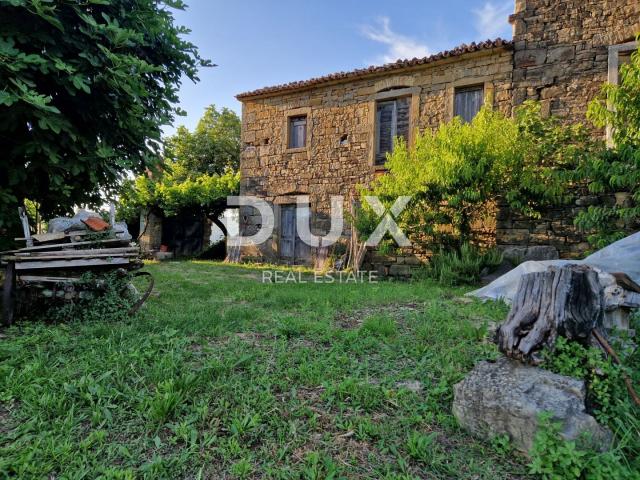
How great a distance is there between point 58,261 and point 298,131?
306 inches

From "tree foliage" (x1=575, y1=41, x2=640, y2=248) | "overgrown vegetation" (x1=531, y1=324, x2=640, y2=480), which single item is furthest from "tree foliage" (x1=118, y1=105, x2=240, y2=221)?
"overgrown vegetation" (x1=531, y1=324, x2=640, y2=480)

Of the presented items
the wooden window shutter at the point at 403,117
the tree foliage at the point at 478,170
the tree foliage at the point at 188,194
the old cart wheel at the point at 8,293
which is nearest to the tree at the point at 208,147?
the tree foliage at the point at 188,194

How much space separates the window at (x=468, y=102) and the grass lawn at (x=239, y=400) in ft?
19.9

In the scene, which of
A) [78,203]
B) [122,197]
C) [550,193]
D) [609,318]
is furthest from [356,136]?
[609,318]

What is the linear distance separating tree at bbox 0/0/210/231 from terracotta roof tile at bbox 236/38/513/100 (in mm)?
5607

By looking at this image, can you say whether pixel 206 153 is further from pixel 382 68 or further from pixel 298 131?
pixel 382 68

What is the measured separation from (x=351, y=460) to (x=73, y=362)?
2.15m

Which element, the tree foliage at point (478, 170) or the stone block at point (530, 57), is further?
the stone block at point (530, 57)

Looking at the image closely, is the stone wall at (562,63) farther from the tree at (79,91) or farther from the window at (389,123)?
the tree at (79,91)

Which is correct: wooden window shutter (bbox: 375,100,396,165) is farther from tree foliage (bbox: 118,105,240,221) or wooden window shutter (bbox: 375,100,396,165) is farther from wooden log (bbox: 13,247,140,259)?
wooden log (bbox: 13,247,140,259)

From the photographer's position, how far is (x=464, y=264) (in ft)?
21.3

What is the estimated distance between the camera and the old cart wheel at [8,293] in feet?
11.0

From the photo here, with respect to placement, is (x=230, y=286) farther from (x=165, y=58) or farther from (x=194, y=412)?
(x=194, y=412)

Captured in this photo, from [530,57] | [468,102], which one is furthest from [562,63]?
[468,102]
